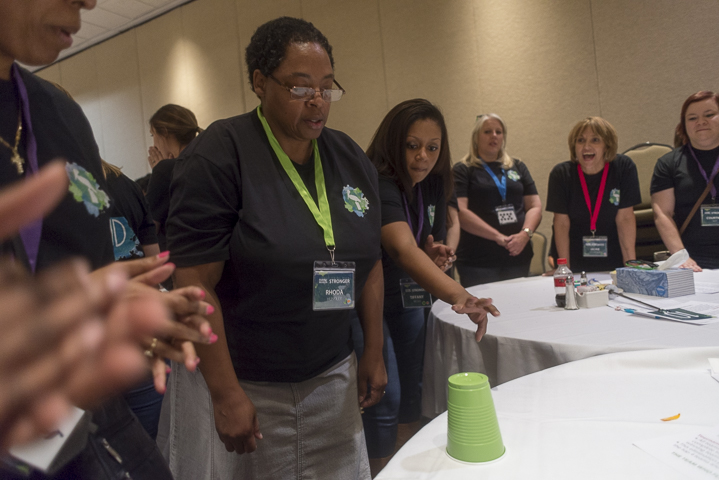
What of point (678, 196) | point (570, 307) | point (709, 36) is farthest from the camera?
point (709, 36)

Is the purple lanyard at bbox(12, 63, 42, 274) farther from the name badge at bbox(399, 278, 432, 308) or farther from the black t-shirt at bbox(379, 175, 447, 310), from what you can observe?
the name badge at bbox(399, 278, 432, 308)

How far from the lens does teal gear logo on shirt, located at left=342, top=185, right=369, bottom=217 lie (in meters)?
1.15

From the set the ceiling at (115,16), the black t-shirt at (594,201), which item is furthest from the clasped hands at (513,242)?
the ceiling at (115,16)

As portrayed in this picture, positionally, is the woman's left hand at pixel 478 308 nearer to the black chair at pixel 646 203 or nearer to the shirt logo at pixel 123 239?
the shirt logo at pixel 123 239

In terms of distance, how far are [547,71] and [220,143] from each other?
12.7 ft

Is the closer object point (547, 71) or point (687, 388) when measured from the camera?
point (687, 388)

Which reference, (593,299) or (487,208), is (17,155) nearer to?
(593,299)

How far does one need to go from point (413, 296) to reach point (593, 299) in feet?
2.14

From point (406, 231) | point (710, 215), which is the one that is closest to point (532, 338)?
point (406, 231)

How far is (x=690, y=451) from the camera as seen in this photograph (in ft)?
2.33

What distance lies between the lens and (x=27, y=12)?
58 cm

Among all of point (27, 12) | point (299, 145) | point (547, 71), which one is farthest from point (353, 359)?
point (547, 71)

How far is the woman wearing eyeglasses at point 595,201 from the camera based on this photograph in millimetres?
2598

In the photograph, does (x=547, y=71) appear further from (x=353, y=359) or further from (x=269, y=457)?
(x=269, y=457)
